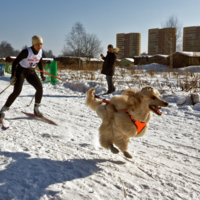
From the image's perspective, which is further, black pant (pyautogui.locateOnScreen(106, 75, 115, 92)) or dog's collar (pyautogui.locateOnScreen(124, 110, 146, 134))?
black pant (pyautogui.locateOnScreen(106, 75, 115, 92))

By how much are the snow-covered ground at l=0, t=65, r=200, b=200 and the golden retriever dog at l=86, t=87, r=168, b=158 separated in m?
0.35

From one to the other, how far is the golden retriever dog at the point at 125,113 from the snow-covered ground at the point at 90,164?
1.14ft

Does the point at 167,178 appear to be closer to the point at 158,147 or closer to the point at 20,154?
the point at 158,147

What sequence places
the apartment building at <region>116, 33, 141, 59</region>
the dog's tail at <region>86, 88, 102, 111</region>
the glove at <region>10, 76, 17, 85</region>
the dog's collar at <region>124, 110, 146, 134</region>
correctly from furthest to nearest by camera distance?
the apartment building at <region>116, 33, 141, 59</region>, the glove at <region>10, 76, 17, 85</region>, the dog's tail at <region>86, 88, 102, 111</region>, the dog's collar at <region>124, 110, 146, 134</region>

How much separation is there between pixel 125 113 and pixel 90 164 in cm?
91

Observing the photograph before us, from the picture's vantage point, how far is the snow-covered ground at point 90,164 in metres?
2.16

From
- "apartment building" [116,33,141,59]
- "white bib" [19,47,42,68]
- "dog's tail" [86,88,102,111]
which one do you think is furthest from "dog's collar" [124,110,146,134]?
"apartment building" [116,33,141,59]

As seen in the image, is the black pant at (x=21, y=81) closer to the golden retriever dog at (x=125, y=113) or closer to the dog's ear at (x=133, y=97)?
the golden retriever dog at (x=125, y=113)

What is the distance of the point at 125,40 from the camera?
400 feet

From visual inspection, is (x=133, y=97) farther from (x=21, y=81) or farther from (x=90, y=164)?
(x=21, y=81)

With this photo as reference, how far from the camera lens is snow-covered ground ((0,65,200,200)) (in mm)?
2156

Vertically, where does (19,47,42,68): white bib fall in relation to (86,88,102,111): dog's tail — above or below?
above

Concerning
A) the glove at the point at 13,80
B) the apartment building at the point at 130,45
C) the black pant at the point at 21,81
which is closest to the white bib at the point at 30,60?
the black pant at the point at 21,81

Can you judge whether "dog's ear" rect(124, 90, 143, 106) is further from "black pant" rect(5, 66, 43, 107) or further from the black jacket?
the black jacket
